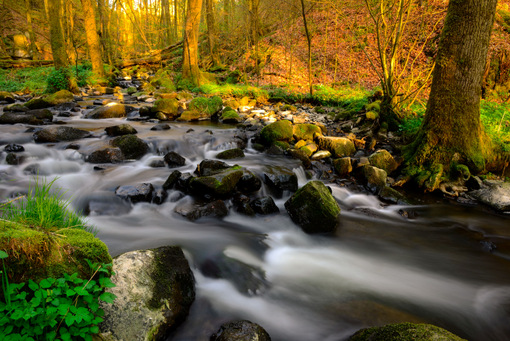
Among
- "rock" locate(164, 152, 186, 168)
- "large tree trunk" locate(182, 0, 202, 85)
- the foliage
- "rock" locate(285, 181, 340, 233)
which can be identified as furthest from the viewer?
"large tree trunk" locate(182, 0, 202, 85)

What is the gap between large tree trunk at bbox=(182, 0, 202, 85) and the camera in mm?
14453

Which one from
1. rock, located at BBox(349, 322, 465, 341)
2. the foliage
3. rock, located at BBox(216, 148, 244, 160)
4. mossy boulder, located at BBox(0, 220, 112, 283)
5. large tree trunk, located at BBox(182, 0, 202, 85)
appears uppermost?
large tree trunk, located at BBox(182, 0, 202, 85)

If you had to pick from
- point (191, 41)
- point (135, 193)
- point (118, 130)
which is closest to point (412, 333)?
point (135, 193)

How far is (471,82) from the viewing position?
17.8 feet

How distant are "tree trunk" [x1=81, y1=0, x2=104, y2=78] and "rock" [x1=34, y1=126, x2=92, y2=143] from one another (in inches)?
460

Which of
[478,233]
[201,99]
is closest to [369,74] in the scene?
[201,99]

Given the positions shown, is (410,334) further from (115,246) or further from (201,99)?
(201,99)

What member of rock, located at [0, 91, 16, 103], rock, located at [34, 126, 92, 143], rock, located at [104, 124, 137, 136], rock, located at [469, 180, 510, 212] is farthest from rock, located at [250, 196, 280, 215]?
rock, located at [0, 91, 16, 103]

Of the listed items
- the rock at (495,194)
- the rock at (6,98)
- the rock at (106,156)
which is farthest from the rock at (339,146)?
the rock at (6,98)

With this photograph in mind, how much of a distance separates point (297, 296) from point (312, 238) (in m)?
1.32

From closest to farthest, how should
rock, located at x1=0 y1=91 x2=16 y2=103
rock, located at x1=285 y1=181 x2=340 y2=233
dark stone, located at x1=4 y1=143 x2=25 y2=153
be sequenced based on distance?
rock, located at x1=285 y1=181 x2=340 y2=233 → dark stone, located at x1=4 y1=143 x2=25 y2=153 → rock, located at x1=0 y1=91 x2=16 y2=103

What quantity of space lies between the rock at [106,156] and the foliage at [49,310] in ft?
17.2

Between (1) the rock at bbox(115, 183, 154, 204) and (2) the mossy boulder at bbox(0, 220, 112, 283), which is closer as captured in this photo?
(2) the mossy boulder at bbox(0, 220, 112, 283)

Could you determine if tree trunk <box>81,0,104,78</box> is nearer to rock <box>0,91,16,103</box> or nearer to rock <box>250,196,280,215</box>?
rock <box>0,91,16,103</box>
